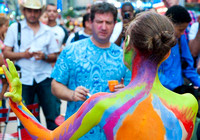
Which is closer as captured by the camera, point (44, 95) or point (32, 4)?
point (44, 95)

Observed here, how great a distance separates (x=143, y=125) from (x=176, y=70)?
2.44 metres

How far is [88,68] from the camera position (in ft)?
10.3

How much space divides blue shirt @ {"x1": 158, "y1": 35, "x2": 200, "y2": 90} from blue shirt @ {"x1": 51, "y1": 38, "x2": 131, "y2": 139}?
95 centimetres

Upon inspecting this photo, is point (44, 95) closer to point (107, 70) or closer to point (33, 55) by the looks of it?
point (33, 55)

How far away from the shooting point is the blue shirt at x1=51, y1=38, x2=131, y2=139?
3.14 m

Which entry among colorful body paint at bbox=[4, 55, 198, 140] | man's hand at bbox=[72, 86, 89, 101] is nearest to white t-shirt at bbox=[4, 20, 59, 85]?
man's hand at bbox=[72, 86, 89, 101]

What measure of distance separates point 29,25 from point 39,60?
1.74 ft

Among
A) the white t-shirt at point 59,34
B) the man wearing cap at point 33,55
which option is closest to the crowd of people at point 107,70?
the man wearing cap at point 33,55

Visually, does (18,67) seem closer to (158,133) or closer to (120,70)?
(120,70)

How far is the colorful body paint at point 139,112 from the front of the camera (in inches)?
73.9

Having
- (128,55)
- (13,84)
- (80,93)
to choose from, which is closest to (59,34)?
(80,93)

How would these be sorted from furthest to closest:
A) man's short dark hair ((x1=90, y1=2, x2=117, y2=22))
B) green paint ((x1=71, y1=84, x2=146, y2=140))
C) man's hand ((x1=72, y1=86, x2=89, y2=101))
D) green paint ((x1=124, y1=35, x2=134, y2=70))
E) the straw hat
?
the straw hat
man's short dark hair ((x1=90, y1=2, x2=117, y2=22))
man's hand ((x1=72, y1=86, x2=89, y2=101))
green paint ((x1=124, y1=35, x2=134, y2=70))
green paint ((x1=71, y1=84, x2=146, y2=140))

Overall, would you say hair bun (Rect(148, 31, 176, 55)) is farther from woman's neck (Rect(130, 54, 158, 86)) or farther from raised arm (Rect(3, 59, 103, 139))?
raised arm (Rect(3, 59, 103, 139))

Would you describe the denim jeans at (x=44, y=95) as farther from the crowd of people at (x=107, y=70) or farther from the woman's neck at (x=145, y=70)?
the woman's neck at (x=145, y=70)
